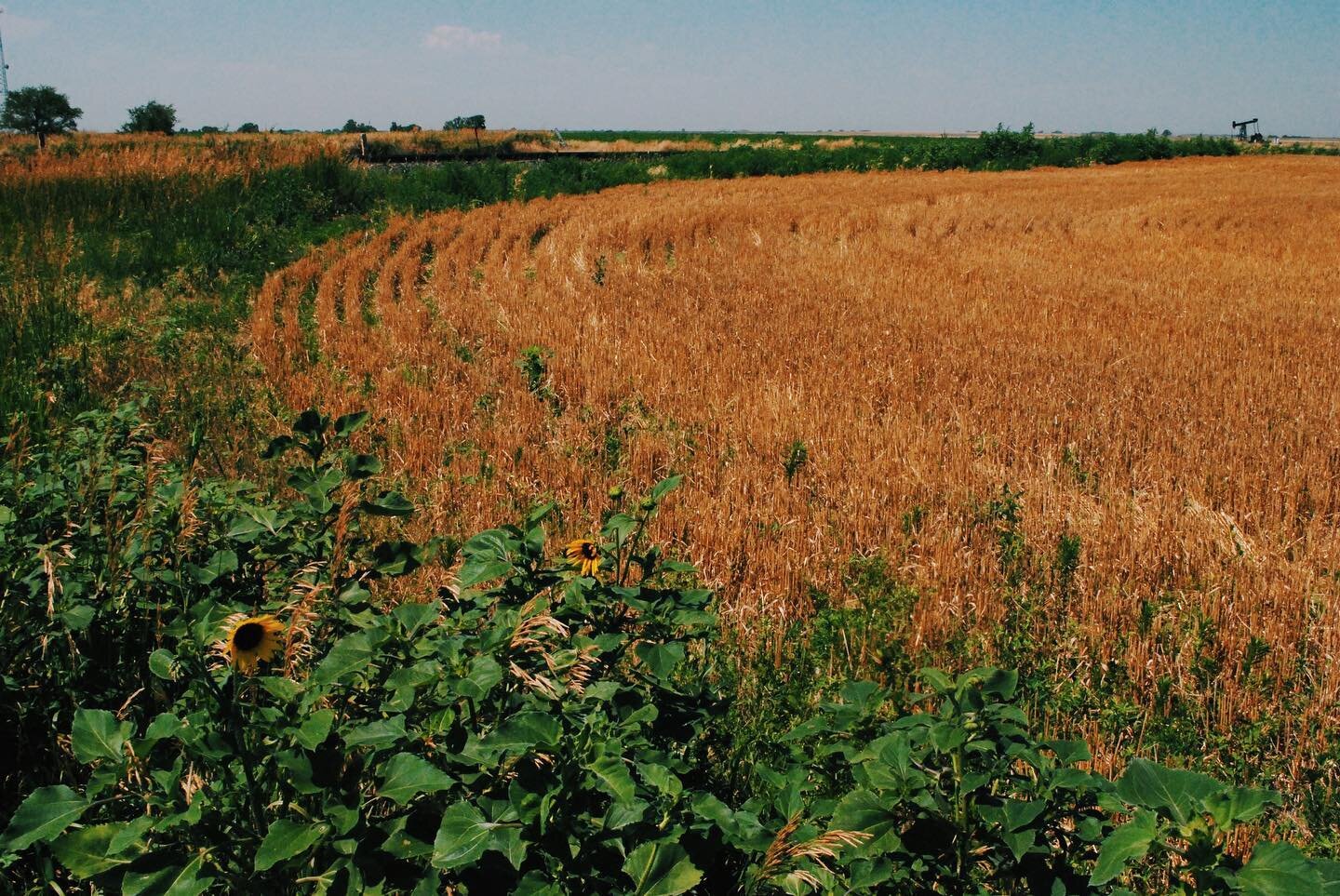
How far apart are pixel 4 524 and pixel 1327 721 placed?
16.0 ft

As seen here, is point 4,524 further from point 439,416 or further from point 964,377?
point 964,377

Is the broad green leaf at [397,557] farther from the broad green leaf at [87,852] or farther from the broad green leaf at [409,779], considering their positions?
the broad green leaf at [87,852]

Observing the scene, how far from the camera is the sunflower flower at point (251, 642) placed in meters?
1.98

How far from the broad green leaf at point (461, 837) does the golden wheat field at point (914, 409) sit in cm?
242

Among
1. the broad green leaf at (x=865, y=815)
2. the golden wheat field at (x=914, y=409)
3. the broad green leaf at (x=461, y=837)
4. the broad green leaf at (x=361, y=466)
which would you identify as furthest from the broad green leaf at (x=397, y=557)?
the golden wheat field at (x=914, y=409)

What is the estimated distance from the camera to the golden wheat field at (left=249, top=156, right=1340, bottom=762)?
14.7 feet

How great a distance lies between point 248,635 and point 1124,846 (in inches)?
72.4

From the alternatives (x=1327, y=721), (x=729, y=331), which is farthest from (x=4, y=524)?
(x=729, y=331)

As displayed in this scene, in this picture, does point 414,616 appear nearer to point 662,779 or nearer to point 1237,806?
point 662,779

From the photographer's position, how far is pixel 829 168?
116 feet

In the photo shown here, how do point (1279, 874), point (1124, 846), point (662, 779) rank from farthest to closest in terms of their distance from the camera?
point (662, 779) → point (1124, 846) → point (1279, 874)

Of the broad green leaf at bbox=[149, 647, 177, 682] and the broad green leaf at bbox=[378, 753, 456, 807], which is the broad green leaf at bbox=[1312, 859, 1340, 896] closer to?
the broad green leaf at bbox=[378, 753, 456, 807]

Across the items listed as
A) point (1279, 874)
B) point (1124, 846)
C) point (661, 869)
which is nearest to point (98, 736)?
point (661, 869)

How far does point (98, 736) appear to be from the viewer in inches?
81.7
